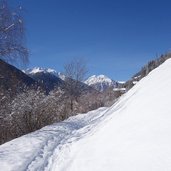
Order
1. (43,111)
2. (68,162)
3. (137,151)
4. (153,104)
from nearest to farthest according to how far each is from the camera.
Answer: (137,151) → (68,162) → (153,104) → (43,111)

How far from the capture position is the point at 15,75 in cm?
1709

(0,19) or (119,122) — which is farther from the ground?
(0,19)

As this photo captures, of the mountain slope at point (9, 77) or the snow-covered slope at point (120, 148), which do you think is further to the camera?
the mountain slope at point (9, 77)

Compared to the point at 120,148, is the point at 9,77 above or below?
above

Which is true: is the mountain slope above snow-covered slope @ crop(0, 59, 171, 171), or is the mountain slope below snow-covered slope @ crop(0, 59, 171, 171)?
above

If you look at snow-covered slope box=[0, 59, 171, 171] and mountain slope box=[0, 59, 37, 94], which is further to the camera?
mountain slope box=[0, 59, 37, 94]

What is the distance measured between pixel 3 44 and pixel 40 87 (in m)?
5.50

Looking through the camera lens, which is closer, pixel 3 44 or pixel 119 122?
pixel 119 122

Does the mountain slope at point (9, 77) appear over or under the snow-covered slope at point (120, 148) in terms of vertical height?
over

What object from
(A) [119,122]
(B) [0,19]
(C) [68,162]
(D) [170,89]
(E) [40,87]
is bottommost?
(C) [68,162]

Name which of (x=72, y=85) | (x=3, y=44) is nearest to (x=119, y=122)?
(x=3, y=44)

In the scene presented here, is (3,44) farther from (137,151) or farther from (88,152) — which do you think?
(137,151)

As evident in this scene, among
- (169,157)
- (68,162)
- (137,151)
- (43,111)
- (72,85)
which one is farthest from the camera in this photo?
(72,85)

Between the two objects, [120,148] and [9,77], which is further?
[9,77]
